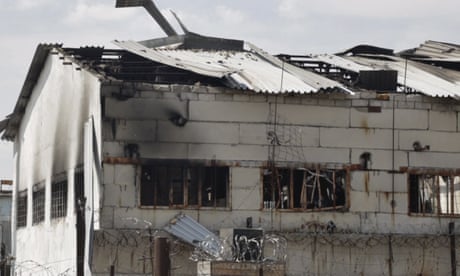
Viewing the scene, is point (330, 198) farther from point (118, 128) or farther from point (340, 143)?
point (118, 128)

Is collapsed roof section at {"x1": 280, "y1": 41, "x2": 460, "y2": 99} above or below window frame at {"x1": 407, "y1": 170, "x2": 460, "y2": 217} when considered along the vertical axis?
above

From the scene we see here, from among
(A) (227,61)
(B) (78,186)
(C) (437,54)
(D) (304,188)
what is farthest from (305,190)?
(C) (437,54)

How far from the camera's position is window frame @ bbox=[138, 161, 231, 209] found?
2448 centimetres

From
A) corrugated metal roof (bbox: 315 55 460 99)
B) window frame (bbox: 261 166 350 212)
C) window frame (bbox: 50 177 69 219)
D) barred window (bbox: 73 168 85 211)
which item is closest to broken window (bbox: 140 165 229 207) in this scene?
window frame (bbox: 261 166 350 212)

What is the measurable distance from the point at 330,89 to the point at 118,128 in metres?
4.32

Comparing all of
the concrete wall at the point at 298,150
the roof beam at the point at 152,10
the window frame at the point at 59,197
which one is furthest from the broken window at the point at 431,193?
the roof beam at the point at 152,10

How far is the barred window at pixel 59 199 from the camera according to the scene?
27891mm

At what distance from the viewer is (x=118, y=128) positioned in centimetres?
2412

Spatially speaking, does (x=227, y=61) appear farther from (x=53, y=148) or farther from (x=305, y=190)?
(x=53, y=148)

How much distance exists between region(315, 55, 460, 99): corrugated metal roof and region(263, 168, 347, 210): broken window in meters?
2.67

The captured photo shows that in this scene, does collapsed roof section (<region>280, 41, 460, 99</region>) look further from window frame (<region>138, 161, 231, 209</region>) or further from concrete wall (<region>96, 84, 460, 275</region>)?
window frame (<region>138, 161, 231, 209</region>)

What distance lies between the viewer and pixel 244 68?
26.7 meters

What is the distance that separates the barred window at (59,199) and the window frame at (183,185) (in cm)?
377

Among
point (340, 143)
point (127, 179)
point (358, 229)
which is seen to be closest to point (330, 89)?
point (340, 143)
